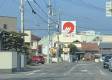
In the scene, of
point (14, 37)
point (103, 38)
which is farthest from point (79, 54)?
point (14, 37)

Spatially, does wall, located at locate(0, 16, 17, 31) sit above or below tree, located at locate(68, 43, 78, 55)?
above

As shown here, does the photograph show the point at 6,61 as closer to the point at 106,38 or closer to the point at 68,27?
the point at 68,27

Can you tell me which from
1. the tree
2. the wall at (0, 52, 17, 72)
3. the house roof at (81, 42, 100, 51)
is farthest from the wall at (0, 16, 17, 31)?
the wall at (0, 52, 17, 72)

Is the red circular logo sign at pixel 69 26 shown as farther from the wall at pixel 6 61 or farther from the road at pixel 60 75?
the wall at pixel 6 61

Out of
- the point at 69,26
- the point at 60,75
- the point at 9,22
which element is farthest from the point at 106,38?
the point at 60,75

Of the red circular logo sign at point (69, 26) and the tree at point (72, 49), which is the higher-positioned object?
the red circular logo sign at point (69, 26)

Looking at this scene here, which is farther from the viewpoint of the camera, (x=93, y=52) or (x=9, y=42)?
(x=93, y=52)

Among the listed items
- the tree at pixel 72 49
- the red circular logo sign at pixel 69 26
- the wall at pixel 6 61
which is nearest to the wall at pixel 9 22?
the red circular logo sign at pixel 69 26

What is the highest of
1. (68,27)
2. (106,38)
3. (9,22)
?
(106,38)

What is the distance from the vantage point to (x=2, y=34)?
66562mm

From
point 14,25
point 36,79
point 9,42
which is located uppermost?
point 14,25

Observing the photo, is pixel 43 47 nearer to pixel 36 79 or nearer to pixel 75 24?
pixel 75 24

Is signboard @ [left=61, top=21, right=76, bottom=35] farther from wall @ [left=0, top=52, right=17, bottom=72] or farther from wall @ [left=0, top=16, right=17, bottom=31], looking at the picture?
wall @ [left=0, top=52, right=17, bottom=72]

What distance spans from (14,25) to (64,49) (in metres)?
29.5
